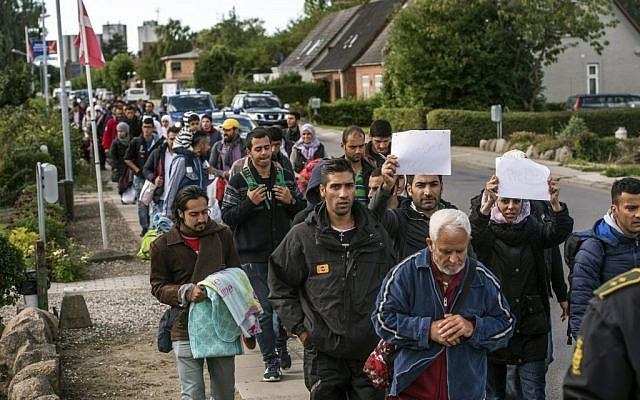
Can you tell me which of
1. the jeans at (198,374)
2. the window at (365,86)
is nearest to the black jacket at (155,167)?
the jeans at (198,374)

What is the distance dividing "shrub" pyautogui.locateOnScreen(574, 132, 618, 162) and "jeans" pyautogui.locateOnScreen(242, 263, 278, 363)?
22849 mm

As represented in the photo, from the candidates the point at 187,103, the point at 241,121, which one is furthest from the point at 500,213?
the point at 187,103

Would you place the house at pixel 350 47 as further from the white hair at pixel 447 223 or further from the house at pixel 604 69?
the white hair at pixel 447 223

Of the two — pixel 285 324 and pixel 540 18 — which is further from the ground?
pixel 540 18

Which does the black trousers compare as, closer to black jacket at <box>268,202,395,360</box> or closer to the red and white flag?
black jacket at <box>268,202,395,360</box>

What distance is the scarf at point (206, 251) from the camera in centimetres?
691

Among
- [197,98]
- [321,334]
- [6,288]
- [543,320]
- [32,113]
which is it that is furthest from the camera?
[197,98]

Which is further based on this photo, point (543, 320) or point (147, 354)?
point (147, 354)

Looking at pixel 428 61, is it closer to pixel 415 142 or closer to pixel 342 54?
pixel 342 54

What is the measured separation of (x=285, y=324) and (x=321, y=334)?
0.26 m

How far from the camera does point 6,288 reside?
383 inches

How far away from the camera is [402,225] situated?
21.6 ft

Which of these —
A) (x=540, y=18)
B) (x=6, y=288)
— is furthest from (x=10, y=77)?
(x=6, y=288)

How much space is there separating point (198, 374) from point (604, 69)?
4773 centimetres
